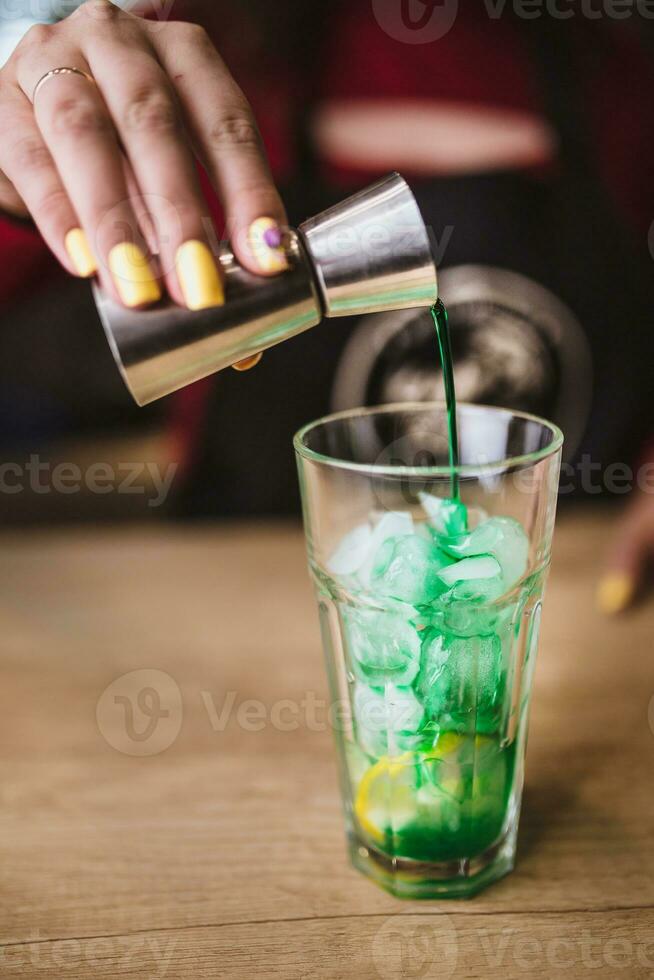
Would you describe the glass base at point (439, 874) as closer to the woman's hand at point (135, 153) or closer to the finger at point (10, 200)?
the woman's hand at point (135, 153)

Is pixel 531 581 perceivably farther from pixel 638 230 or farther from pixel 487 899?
pixel 638 230

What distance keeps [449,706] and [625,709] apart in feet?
1.02

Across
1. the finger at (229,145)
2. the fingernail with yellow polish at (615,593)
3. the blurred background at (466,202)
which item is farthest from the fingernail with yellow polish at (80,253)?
the blurred background at (466,202)

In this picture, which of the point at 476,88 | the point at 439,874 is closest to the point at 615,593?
the point at 439,874

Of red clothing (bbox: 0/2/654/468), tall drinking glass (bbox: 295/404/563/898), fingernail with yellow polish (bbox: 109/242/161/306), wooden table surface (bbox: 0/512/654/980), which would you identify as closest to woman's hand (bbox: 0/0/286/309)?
fingernail with yellow polish (bbox: 109/242/161/306)

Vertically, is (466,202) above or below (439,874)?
above

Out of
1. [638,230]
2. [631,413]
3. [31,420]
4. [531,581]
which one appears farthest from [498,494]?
[31,420]

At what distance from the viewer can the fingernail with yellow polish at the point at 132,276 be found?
55cm

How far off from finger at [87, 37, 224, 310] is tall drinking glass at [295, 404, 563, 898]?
0.15 m

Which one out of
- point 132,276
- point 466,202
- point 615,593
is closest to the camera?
point 132,276

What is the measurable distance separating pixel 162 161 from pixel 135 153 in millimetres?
32

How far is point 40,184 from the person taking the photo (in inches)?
25.1

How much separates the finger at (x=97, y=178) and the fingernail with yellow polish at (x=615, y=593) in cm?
69

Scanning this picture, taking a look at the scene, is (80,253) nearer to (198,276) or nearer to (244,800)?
(198,276)
